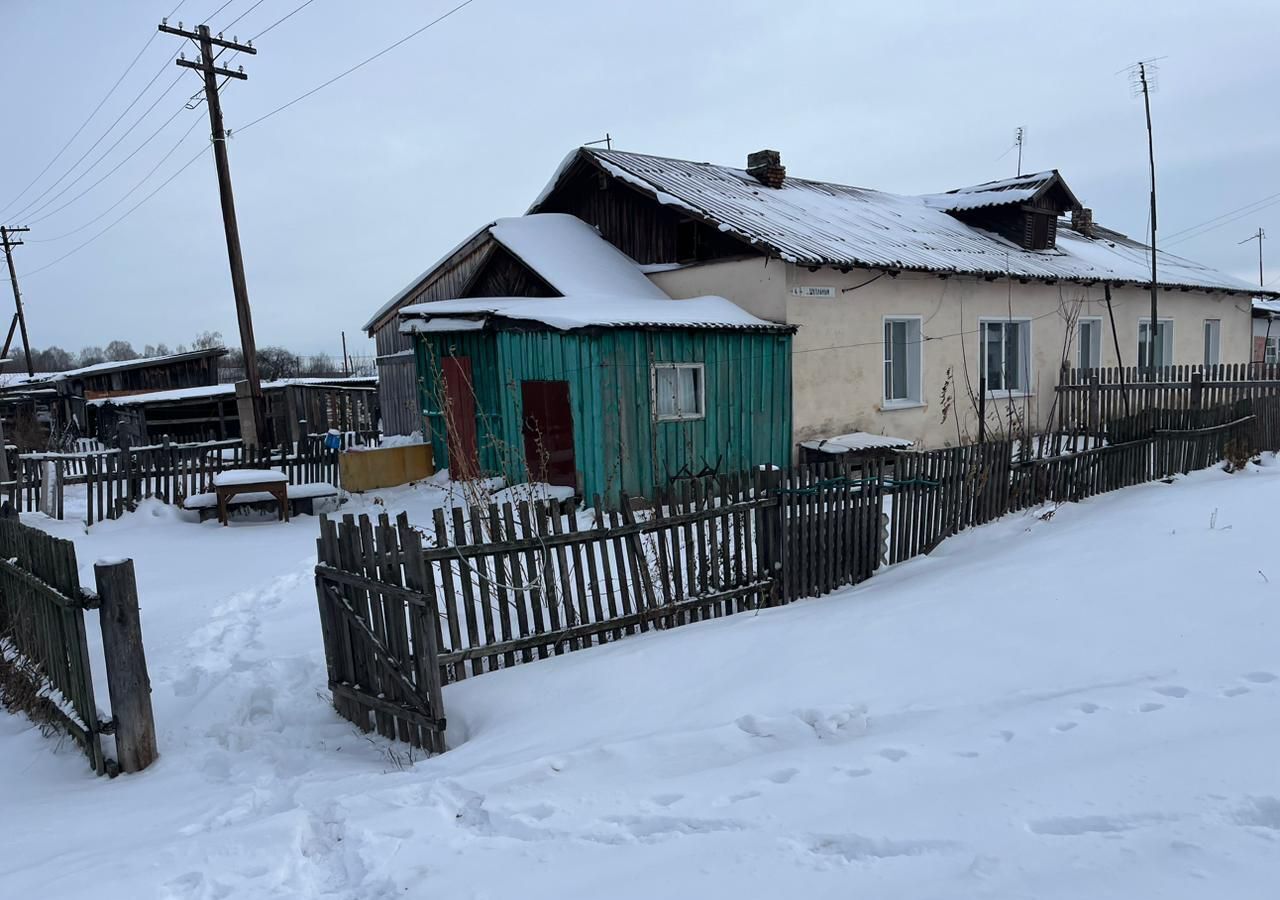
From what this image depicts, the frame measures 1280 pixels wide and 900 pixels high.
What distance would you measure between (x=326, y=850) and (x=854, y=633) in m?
3.06

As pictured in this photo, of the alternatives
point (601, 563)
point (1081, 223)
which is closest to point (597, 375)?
point (601, 563)

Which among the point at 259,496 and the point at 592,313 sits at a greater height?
the point at 592,313

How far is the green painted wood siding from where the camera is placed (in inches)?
407

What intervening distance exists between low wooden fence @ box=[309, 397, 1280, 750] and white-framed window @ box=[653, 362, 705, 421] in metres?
3.96

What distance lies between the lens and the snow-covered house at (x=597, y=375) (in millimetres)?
10375

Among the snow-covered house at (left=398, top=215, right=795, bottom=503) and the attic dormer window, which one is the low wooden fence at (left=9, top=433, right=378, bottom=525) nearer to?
the snow-covered house at (left=398, top=215, right=795, bottom=503)

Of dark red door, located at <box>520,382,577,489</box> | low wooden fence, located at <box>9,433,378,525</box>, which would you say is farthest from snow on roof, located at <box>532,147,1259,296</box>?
low wooden fence, located at <box>9,433,378,525</box>

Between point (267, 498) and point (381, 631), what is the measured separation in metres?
8.07

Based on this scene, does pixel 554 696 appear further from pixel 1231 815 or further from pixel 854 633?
pixel 1231 815

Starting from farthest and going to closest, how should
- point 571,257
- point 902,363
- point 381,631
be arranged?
1. point 902,363
2. point 571,257
3. point 381,631

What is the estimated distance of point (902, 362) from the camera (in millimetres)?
14047

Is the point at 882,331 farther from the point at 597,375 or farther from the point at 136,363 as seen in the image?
the point at 136,363

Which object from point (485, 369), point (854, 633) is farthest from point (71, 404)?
point (854, 633)

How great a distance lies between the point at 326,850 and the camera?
10.6 feet
